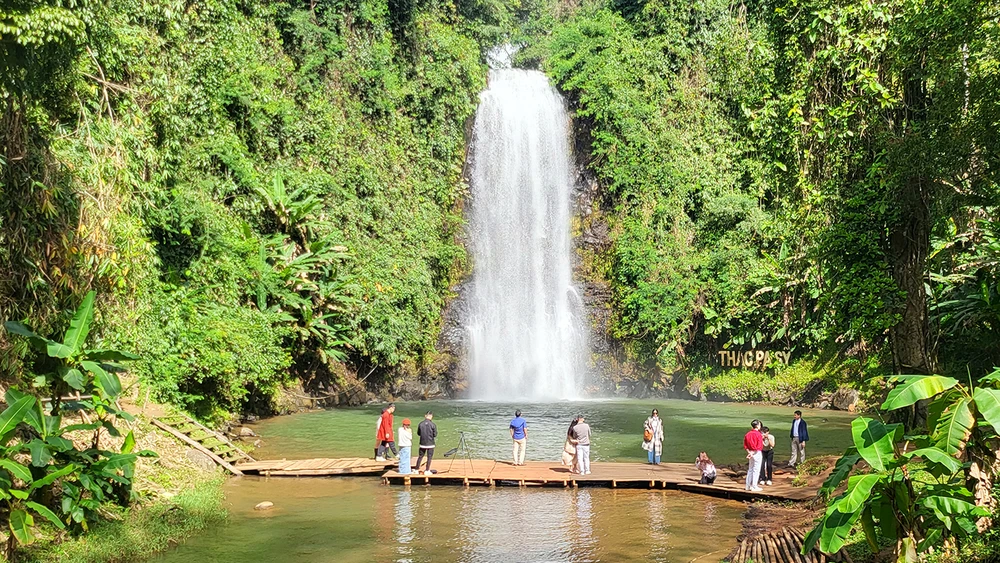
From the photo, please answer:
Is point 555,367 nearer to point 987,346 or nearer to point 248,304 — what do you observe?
point 248,304

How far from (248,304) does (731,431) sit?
45.3ft

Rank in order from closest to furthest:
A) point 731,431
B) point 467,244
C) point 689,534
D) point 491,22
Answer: point 689,534, point 731,431, point 467,244, point 491,22

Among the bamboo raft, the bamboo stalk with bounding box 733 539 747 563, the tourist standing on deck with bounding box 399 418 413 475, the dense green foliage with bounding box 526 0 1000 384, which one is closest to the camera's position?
the bamboo raft

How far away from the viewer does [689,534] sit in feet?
39.9

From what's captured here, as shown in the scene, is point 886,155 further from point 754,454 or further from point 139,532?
point 139,532

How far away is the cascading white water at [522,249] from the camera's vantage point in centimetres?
3356

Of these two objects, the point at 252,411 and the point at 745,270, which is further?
the point at 745,270

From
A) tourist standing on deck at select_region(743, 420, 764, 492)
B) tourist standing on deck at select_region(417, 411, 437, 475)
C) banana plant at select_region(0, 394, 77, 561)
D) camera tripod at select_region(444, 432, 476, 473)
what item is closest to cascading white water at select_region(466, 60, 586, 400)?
camera tripod at select_region(444, 432, 476, 473)

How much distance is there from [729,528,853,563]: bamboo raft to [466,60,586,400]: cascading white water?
70.9 ft

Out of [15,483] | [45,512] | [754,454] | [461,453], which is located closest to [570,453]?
[461,453]

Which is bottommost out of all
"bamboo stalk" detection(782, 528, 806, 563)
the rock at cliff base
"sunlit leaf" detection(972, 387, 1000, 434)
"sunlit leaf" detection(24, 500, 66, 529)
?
"bamboo stalk" detection(782, 528, 806, 563)

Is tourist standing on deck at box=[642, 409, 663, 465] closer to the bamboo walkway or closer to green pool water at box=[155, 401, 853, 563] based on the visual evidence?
green pool water at box=[155, 401, 853, 563]

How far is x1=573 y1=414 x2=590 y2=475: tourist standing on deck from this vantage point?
51.8 ft

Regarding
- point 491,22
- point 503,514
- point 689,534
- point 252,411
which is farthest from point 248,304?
point 491,22
